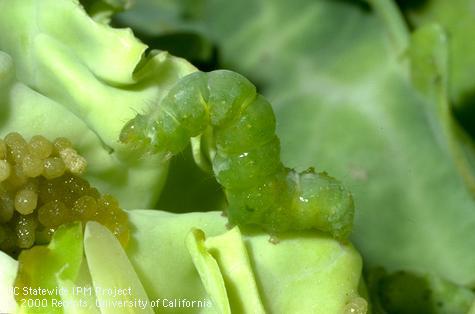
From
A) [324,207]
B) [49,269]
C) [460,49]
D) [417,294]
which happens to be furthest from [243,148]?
[460,49]

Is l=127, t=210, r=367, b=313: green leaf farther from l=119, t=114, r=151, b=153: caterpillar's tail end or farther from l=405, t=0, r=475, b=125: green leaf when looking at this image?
l=405, t=0, r=475, b=125: green leaf

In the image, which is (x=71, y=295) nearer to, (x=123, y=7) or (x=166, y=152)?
(x=166, y=152)

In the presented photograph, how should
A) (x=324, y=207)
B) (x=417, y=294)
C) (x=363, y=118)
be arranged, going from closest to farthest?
1. (x=324, y=207)
2. (x=417, y=294)
3. (x=363, y=118)

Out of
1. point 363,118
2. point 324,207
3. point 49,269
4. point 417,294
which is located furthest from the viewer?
point 363,118

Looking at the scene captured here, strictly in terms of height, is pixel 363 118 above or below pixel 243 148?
below

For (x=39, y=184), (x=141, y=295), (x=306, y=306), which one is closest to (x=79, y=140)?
(x=39, y=184)

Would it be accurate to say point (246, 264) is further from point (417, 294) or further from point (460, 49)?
point (460, 49)

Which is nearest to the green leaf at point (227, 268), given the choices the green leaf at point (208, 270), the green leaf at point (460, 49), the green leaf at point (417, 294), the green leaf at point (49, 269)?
the green leaf at point (208, 270)
